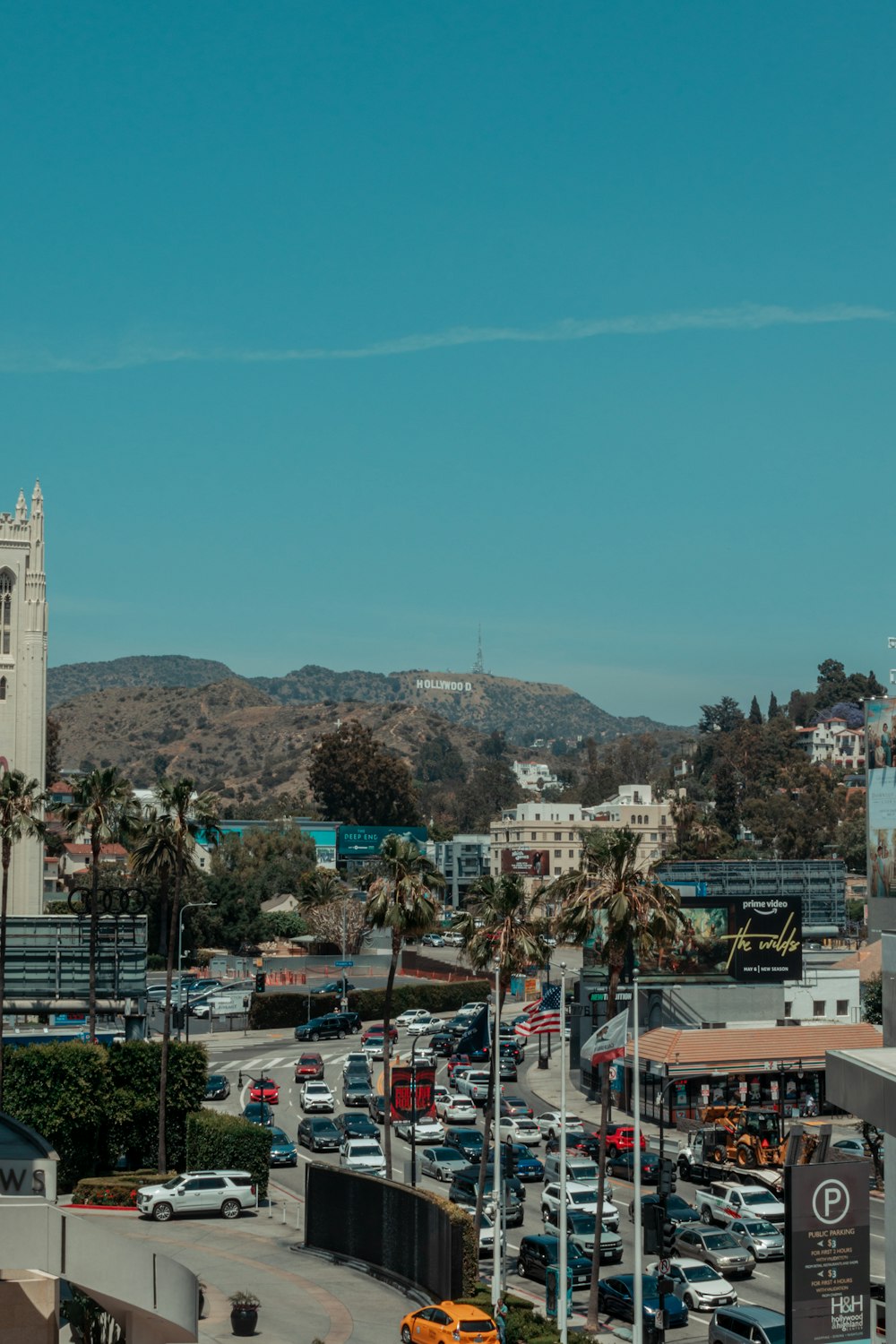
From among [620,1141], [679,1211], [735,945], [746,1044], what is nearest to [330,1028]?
[735,945]

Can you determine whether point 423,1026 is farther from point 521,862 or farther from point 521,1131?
point 521,862

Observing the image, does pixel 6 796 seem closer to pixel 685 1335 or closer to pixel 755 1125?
pixel 755 1125

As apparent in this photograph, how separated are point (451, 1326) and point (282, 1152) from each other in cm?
2835

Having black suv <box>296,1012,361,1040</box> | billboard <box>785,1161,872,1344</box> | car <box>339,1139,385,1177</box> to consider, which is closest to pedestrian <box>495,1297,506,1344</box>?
billboard <box>785,1161,872,1344</box>

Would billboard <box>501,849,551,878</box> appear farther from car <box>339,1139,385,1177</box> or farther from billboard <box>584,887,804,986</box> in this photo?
car <box>339,1139,385,1177</box>

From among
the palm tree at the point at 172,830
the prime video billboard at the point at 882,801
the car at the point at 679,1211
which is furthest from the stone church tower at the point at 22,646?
the car at the point at 679,1211

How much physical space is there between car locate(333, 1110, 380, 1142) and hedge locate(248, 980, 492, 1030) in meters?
38.1

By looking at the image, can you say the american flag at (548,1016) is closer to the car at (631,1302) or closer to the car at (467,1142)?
the car at (631,1302)

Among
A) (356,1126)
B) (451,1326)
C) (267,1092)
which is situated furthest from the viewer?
(267,1092)

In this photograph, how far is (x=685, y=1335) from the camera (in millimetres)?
41312

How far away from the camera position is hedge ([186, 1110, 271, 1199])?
186 feet

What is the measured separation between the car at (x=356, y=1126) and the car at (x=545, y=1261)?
1659 cm

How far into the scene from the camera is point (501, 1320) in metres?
38.2

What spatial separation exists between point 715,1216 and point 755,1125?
43.6 feet
